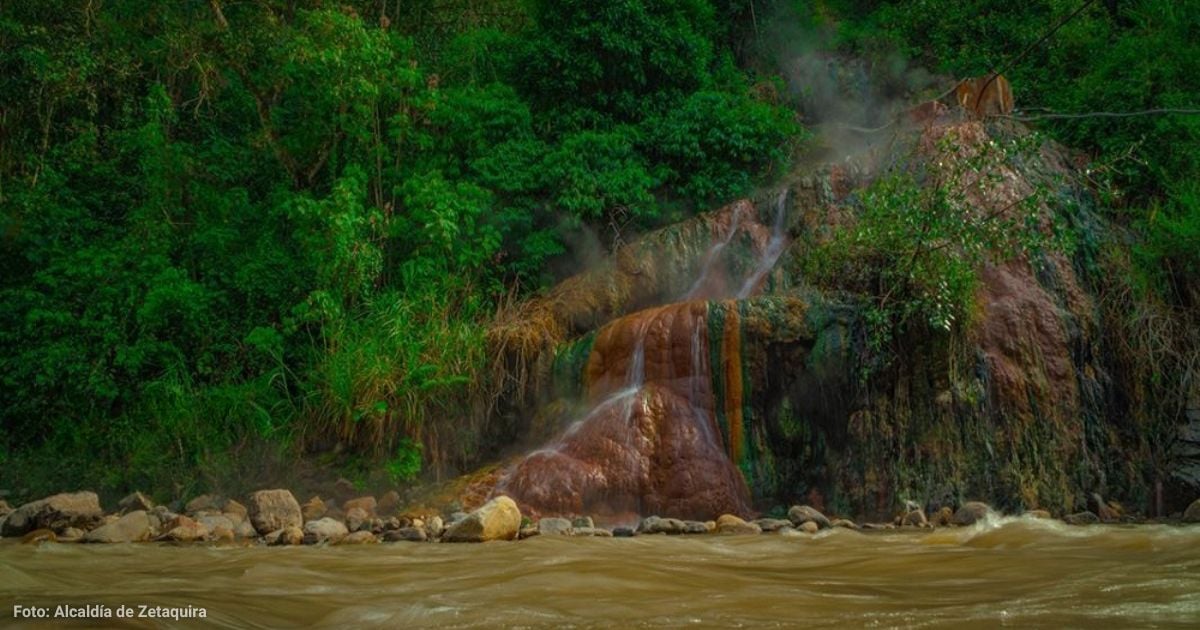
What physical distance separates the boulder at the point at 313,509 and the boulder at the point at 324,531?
3.90 ft

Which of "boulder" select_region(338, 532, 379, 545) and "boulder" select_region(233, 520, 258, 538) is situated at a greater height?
"boulder" select_region(233, 520, 258, 538)

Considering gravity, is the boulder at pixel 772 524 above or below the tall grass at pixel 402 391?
below

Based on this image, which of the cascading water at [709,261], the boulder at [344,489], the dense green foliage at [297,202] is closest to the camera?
the boulder at [344,489]

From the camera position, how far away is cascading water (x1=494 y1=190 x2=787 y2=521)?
7.16 m

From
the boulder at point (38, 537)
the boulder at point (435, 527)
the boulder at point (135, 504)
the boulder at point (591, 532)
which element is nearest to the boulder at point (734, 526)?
the boulder at point (591, 532)

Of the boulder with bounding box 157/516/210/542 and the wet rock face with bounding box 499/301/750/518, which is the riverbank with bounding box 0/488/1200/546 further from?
the wet rock face with bounding box 499/301/750/518

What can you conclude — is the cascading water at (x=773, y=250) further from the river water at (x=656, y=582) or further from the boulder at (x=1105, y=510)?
the river water at (x=656, y=582)

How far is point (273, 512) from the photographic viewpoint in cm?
668

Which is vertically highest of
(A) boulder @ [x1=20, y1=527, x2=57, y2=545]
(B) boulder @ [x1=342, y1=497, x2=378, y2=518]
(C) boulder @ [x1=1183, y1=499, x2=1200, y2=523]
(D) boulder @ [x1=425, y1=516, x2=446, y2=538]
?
(B) boulder @ [x1=342, y1=497, x2=378, y2=518]

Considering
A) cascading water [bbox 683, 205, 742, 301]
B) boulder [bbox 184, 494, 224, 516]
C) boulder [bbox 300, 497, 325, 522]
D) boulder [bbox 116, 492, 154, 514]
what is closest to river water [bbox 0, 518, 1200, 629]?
boulder [bbox 300, 497, 325, 522]

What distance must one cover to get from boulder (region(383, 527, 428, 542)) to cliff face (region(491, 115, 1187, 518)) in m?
1.27

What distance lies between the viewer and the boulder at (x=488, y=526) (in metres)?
5.63

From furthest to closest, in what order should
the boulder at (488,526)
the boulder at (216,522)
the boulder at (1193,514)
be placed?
the boulder at (1193,514) → the boulder at (216,522) → the boulder at (488,526)

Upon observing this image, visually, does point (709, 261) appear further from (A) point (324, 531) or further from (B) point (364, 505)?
(A) point (324, 531)
